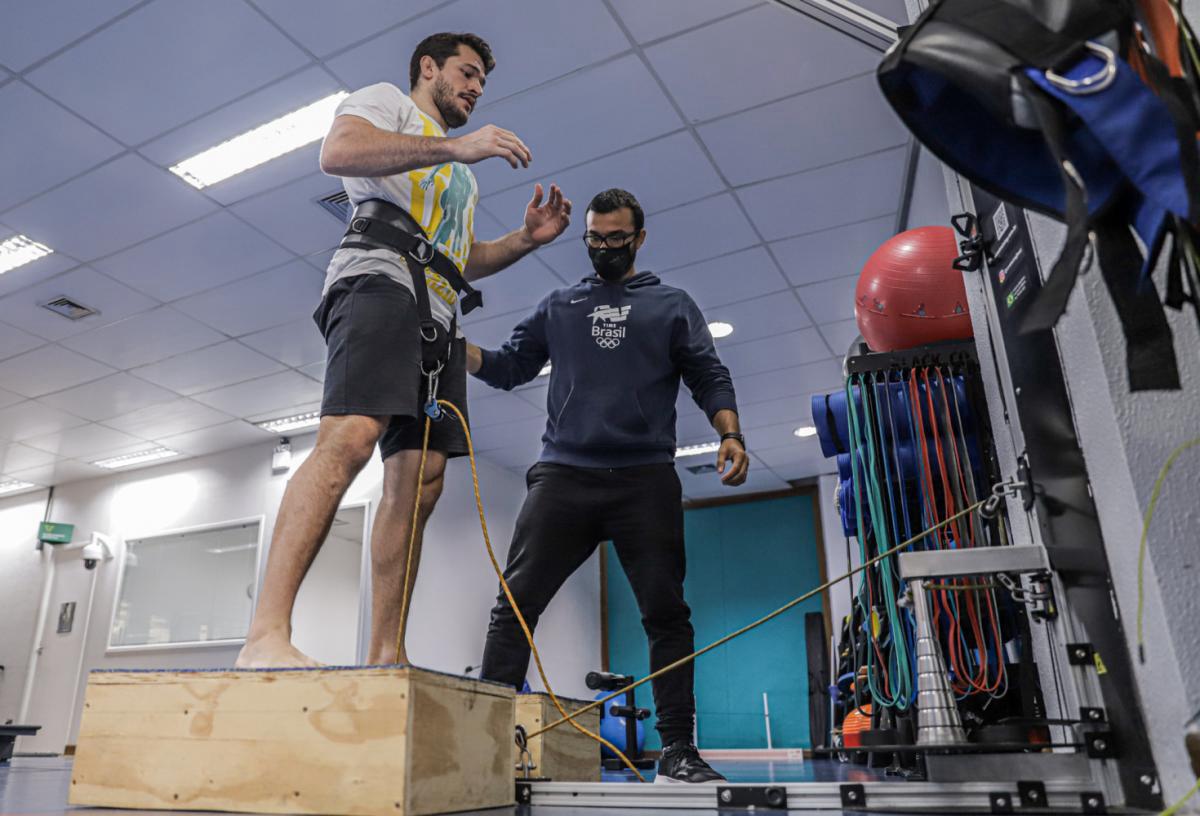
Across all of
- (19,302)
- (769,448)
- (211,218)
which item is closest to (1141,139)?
(211,218)

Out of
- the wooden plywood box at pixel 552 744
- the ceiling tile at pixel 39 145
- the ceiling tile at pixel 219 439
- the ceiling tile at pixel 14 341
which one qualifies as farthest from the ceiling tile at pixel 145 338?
the wooden plywood box at pixel 552 744

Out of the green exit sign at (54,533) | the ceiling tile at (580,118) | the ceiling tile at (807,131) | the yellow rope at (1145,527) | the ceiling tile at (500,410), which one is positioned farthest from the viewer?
the green exit sign at (54,533)

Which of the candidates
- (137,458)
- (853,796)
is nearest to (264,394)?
(137,458)

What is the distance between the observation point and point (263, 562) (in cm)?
650

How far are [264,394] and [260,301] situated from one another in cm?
149

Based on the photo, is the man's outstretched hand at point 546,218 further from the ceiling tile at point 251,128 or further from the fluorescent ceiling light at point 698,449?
the fluorescent ceiling light at point 698,449

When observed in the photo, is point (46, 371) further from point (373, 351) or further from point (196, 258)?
point (373, 351)

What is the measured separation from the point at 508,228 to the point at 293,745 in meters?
3.35

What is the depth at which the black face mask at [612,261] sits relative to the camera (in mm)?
2186

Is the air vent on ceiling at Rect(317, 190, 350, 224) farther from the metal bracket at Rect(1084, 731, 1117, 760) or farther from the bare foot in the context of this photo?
the metal bracket at Rect(1084, 731, 1117, 760)

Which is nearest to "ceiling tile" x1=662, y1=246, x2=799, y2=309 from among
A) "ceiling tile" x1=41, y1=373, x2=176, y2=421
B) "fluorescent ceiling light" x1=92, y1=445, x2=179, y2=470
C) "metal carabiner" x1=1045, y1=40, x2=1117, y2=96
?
"metal carabiner" x1=1045, y1=40, x2=1117, y2=96

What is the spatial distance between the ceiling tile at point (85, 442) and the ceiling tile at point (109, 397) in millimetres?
392

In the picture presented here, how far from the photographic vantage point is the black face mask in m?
2.19

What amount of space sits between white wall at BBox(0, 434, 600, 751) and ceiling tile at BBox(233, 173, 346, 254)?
271 centimetres
